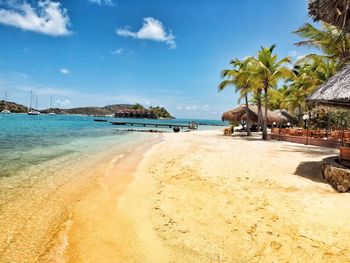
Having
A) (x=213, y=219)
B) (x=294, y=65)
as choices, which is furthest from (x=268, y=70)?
(x=213, y=219)

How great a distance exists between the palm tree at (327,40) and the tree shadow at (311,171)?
8402mm

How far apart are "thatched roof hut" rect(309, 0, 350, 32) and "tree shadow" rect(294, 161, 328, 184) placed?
18.4 ft

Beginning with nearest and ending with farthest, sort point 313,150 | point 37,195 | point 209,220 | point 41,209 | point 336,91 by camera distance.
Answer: point 209,220 → point 41,209 → point 37,195 → point 336,91 → point 313,150

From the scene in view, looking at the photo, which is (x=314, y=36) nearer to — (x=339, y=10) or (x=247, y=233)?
(x=339, y=10)

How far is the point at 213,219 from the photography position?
5148 mm

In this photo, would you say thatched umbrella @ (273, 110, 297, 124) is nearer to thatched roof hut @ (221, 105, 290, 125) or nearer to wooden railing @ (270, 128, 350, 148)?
thatched roof hut @ (221, 105, 290, 125)

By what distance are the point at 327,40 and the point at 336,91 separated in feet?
25.5

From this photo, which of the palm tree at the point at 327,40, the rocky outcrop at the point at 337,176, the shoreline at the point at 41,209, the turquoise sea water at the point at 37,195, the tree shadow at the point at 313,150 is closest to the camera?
the shoreline at the point at 41,209

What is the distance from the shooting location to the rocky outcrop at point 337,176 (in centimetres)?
672

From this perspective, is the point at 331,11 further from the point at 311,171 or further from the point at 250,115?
the point at 250,115

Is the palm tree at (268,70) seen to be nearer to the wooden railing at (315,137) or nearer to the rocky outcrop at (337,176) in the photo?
the wooden railing at (315,137)

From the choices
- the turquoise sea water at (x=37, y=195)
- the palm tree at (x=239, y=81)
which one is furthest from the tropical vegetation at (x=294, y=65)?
the turquoise sea water at (x=37, y=195)

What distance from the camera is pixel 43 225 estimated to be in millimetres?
5176

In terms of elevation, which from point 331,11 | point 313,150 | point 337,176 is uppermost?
point 331,11
